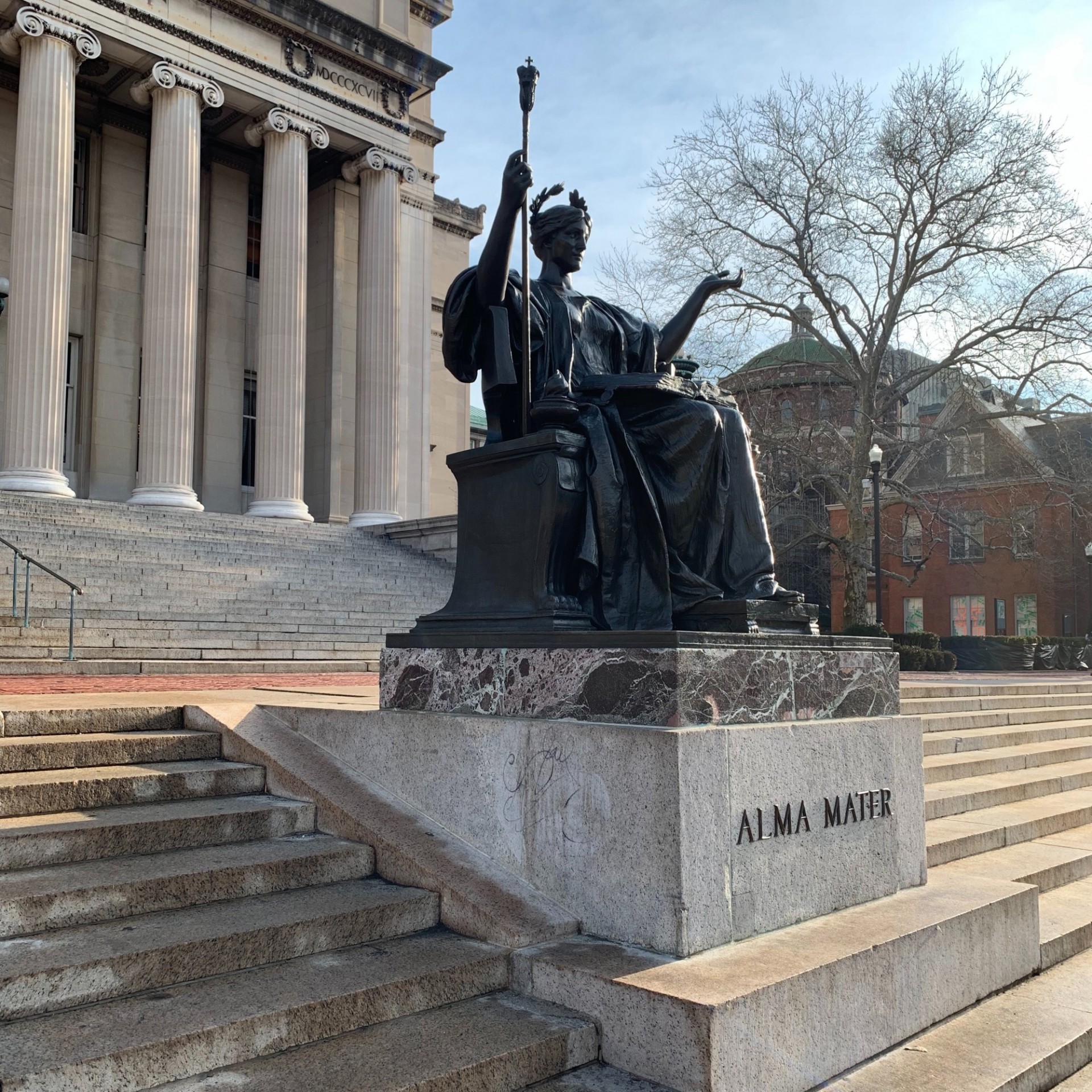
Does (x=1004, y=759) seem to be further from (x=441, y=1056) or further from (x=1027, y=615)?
(x=1027, y=615)

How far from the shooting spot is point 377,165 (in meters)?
29.2

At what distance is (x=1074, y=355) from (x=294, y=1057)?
29587 mm

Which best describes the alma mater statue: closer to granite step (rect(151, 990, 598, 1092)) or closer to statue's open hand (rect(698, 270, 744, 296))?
statue's open hand (rect(698, 270, 744, 296))

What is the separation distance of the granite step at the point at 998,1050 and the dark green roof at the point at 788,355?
86.9 ft

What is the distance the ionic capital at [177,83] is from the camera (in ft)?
81.0

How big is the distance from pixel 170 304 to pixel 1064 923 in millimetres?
23468

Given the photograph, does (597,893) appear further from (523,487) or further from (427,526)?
(427,526)

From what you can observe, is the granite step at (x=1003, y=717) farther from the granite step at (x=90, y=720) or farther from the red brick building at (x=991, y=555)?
the red brick building at (x=991, y=555)

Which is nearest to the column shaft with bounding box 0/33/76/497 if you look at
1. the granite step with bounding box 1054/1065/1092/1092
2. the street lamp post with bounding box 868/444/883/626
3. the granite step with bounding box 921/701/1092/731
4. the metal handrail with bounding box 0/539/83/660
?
the metal handrail with bounding box 0/539/83/660

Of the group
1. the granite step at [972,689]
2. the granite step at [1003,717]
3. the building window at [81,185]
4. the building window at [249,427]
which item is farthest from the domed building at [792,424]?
the building window at [81,185]

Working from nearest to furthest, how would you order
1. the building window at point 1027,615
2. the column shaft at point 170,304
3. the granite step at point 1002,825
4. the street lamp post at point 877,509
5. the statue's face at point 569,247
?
the statue's face at point 569,247 < the granite step at point 1002,825 < the column shaft at point 170,304 < the street lamp post at point 877,509 < the building window at point 1027,615

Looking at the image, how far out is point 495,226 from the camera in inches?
202

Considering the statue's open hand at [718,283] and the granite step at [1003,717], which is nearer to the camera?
the statue's open hand at [718,283]

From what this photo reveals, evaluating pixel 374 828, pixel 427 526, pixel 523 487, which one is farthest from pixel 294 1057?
pixel 427 526
